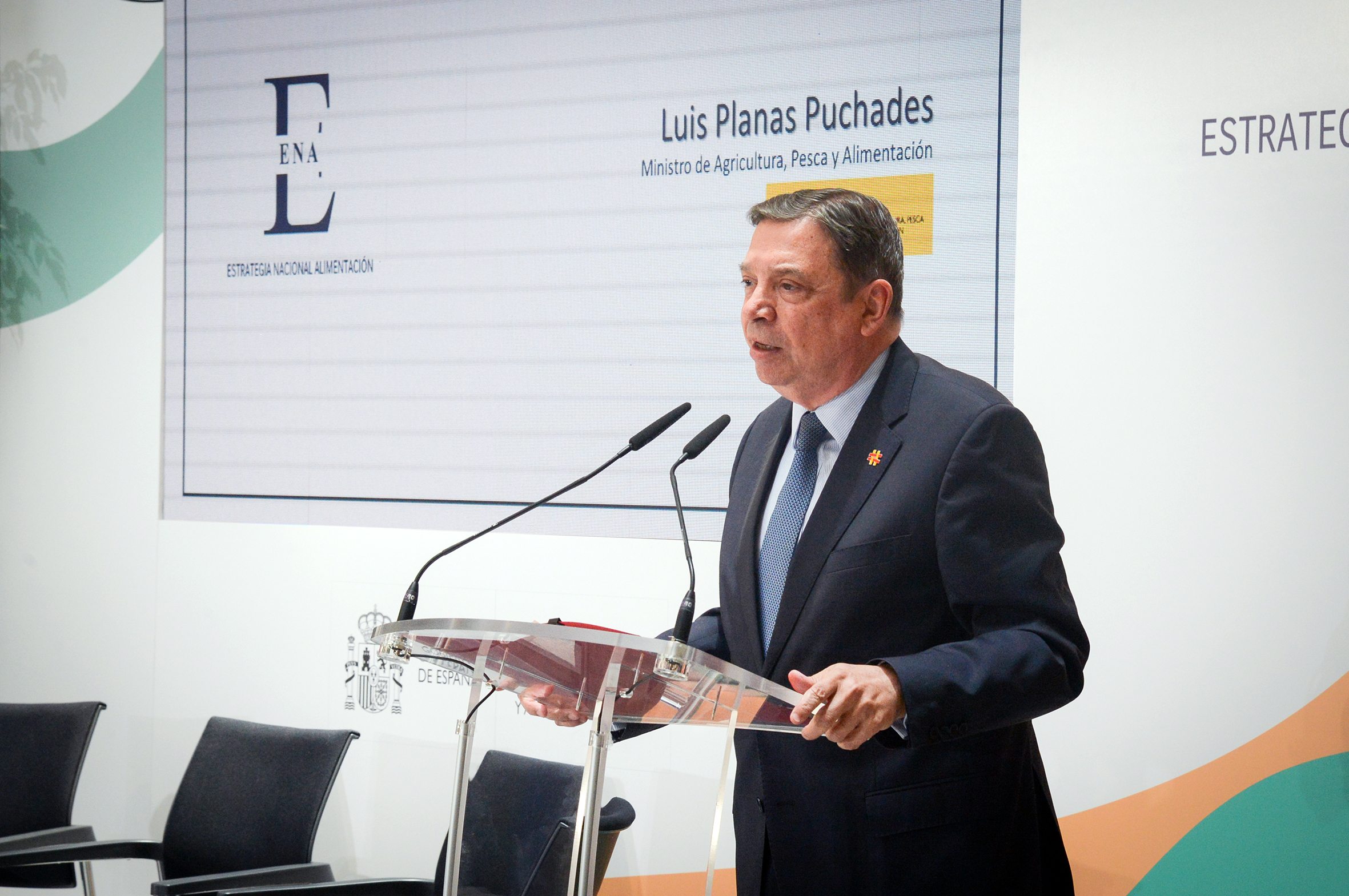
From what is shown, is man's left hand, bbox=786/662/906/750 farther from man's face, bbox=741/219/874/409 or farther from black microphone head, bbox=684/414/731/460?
man's face, bbox=741/219/874/409

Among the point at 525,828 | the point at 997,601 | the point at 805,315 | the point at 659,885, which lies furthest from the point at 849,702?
the point at 659,885

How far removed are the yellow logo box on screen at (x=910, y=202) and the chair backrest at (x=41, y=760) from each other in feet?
8.37

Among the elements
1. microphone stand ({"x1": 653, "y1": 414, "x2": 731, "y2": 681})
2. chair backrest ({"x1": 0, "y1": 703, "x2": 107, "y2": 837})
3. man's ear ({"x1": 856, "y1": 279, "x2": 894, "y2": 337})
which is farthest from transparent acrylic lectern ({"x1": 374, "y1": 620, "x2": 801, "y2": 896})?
chair backrest ({"x1": 0, "y1": 703, "x2": 107, "y2": 837})

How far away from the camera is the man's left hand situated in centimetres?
143

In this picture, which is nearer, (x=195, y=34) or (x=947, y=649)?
(x=947, y=649)

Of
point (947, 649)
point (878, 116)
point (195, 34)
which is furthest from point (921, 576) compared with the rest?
point (195, 34)

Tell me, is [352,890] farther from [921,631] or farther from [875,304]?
[875,304]

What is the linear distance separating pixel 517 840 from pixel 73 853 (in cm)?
116

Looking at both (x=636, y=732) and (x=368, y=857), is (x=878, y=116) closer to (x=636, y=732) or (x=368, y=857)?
(x=636, y=732)

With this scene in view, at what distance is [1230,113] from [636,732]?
2044mm

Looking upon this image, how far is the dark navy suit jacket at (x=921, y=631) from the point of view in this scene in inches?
67.2

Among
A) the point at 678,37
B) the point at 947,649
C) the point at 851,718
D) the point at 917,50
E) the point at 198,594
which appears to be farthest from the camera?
the point at 198,594

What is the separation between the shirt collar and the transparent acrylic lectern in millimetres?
616

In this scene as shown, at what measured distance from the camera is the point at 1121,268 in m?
2.85
